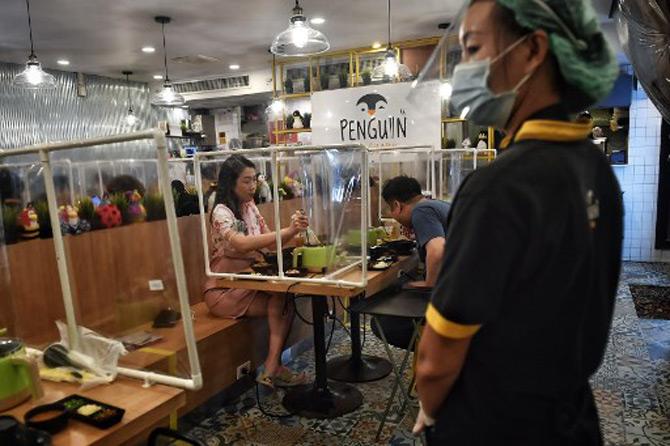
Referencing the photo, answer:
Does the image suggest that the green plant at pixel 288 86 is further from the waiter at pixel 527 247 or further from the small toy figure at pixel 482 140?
the waiter at pixel 527 247

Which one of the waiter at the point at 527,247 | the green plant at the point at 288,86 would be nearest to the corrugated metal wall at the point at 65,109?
the green plant at the point at 288,86

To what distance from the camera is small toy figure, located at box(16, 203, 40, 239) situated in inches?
74.7

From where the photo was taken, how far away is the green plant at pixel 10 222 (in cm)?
173

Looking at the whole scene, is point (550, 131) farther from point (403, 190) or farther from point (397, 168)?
point (397, 168)

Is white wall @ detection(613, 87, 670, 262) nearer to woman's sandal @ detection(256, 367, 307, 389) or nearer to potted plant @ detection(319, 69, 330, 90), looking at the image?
potted plant @ detection(319, 69, 330, 90)

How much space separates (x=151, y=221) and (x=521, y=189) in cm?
92

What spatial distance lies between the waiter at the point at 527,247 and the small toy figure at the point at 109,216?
96 centimetres

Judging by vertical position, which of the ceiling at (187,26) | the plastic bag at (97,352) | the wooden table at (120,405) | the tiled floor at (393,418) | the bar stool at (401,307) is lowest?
the tiled floor at (393,418)

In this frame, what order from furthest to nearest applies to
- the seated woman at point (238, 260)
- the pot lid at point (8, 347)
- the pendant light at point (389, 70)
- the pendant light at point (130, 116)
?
1. the pendant light at point (130, 116)
2. the pendant light at point (389, 70)
3. the seated woman at point (238, 260)
4. the pot lid at point (8, 347)

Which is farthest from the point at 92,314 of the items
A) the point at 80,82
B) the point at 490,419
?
the point at 80,82

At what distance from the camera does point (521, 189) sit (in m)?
0.77

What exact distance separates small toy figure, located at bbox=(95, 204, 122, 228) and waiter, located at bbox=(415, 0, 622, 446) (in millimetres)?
963

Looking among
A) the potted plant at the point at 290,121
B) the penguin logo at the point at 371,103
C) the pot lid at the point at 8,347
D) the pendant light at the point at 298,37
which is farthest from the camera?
the potted plant at the point at 290,121

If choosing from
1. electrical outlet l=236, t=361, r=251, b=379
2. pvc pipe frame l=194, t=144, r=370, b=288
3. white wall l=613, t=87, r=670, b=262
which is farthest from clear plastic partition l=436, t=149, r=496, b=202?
white wall l=613, t=87, r=670, b=262
